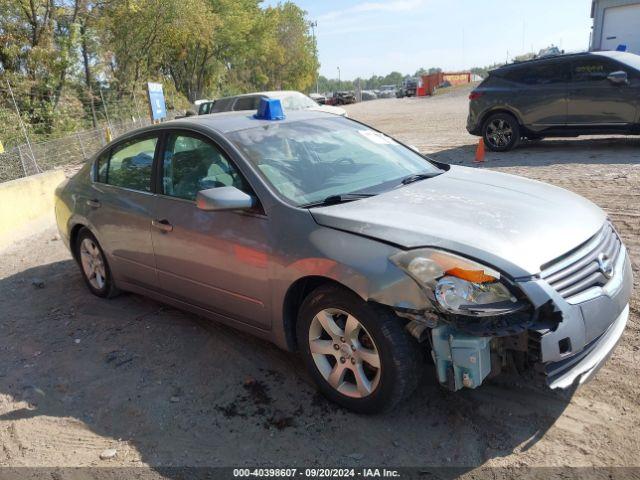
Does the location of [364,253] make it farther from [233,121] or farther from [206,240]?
[233,121]

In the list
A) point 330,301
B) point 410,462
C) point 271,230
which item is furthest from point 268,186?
point 410,462

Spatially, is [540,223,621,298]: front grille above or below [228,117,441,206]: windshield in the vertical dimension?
below

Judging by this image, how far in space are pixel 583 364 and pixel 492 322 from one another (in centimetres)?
58

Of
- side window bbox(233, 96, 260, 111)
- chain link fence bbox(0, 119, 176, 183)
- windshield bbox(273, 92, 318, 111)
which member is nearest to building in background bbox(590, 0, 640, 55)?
windshield bbox(273, 92, 318, 111)

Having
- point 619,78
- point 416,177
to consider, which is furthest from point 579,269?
point 619,78

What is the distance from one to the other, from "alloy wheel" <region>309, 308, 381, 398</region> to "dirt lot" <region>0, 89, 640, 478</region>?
0.65ft

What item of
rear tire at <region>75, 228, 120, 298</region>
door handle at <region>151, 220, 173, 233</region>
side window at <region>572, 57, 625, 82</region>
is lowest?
rear tire at <region>75, 228, 120, 298</region>

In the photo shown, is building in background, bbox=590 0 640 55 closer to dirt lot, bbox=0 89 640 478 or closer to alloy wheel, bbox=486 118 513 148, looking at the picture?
alloy wheel, bbox=486 118 513 148

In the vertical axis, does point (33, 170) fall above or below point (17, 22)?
below

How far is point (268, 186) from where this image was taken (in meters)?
3.43

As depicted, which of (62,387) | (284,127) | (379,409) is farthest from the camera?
(284,127)

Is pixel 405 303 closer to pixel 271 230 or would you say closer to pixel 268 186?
pixel 271 230

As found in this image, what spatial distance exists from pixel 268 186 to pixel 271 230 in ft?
1.02

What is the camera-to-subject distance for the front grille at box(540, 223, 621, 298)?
2631 mm
